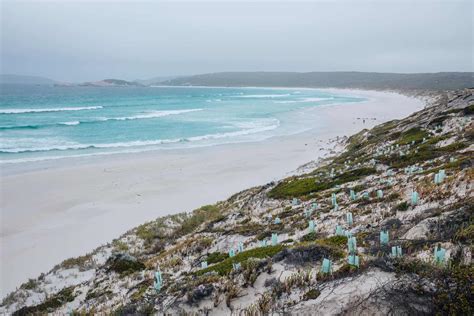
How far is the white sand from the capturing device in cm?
1514

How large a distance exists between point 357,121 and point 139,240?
1906 inches

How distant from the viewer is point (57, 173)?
2719cm

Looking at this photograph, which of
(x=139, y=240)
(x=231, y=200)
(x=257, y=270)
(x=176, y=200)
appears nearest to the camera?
(x=257, y=270)

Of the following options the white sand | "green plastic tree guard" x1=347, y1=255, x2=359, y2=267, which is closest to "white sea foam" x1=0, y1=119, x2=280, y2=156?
the white sand

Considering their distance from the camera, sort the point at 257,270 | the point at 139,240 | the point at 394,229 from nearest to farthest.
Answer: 1. the point at 257,270
2. the point at 394,229
3. the point at 139,240

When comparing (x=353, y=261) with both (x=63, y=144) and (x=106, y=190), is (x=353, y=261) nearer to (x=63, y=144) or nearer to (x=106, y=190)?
(x=106, y=190)

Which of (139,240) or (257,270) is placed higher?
(257,270)

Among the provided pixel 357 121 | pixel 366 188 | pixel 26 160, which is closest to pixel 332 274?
pixel 366 188

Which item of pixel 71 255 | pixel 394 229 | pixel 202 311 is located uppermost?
pixel 394 229

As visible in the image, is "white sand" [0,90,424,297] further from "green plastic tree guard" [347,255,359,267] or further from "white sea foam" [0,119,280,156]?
"green plastic tree guard" [347,255,359,267]

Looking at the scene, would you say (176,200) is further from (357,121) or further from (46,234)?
(357,121)

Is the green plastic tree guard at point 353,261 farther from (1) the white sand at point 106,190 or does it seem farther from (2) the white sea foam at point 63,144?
(2) the white sea foam at point 63,144

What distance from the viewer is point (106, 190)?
75.8ft

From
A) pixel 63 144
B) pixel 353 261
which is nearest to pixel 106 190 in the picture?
pixel 63 144
